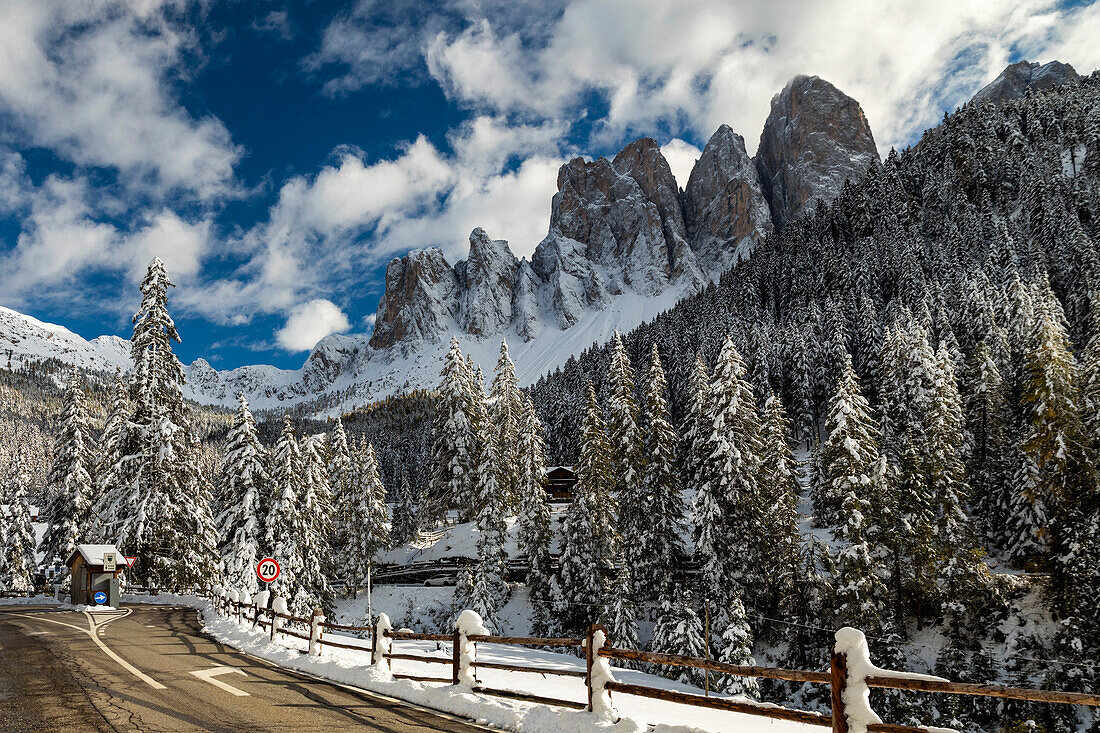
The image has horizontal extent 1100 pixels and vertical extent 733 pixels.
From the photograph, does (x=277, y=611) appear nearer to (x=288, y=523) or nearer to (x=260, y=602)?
(x=260, y=602)

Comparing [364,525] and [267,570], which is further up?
[267,570]

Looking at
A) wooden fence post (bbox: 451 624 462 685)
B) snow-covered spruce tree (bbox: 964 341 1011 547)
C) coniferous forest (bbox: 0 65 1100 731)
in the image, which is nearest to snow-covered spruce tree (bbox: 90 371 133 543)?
coniferous forest (bbox: 0 65 1100 731)

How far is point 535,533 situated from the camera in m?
40.3

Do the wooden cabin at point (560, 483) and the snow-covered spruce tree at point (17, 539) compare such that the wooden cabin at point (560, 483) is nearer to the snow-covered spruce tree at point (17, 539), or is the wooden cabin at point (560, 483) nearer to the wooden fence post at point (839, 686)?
the snow-covered spruce tree at point (17, 539)

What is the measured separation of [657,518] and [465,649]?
23.3 meters

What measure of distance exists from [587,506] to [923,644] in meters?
19.5

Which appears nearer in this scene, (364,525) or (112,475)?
(112,475)

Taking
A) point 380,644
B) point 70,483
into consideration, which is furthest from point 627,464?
point 70,483

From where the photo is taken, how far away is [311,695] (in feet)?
33.5

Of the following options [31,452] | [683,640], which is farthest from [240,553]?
[31,452]

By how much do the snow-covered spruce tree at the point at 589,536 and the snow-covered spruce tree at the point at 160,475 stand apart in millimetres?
20455

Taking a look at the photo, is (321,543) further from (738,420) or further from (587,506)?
(738,420)

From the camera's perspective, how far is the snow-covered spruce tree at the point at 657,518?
32.2 meters

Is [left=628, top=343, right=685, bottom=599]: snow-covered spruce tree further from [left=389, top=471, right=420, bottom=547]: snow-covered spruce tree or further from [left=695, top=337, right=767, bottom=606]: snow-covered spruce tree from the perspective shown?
[left=389, top=471, right=420, bottom=547]: snow-covered spruce tree
